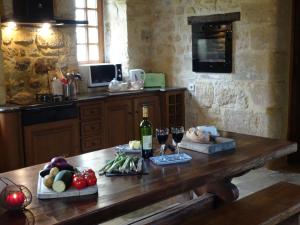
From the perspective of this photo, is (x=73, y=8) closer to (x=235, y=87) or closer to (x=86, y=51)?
(x=86, y=51)

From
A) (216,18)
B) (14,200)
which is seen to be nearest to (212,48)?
(216,18)

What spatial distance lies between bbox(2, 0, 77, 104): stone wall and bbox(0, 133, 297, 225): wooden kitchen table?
2352 mm

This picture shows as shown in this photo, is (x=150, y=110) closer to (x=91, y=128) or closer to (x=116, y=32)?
(x=91, y=128)

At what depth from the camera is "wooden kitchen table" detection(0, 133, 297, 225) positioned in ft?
5.80

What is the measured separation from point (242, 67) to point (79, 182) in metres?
3.53

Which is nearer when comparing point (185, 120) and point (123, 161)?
point (123, 161)

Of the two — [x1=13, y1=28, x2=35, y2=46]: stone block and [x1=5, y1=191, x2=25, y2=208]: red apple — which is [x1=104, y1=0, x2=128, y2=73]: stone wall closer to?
[x1=13, y1=28, x2=35, y2=46]: stone block

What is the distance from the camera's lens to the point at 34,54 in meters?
4.83

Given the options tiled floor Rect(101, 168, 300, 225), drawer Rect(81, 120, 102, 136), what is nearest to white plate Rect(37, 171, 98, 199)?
tiled floor Rect(101, 168, 300, 225)

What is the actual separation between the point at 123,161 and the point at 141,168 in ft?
0.39

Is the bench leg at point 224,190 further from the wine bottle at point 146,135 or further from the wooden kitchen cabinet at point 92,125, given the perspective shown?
the wooden kitchen cabinet at point 92,125

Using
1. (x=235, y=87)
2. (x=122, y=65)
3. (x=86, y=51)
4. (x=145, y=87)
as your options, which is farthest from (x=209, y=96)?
(x=86, y=51)

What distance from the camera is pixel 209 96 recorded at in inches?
214

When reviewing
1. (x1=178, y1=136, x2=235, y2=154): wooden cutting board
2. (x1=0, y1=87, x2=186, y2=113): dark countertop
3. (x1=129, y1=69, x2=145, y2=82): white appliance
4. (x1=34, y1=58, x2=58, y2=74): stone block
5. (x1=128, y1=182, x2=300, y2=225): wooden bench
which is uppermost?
(x1=34, y1=58, x2=58, y2=74): stone block
